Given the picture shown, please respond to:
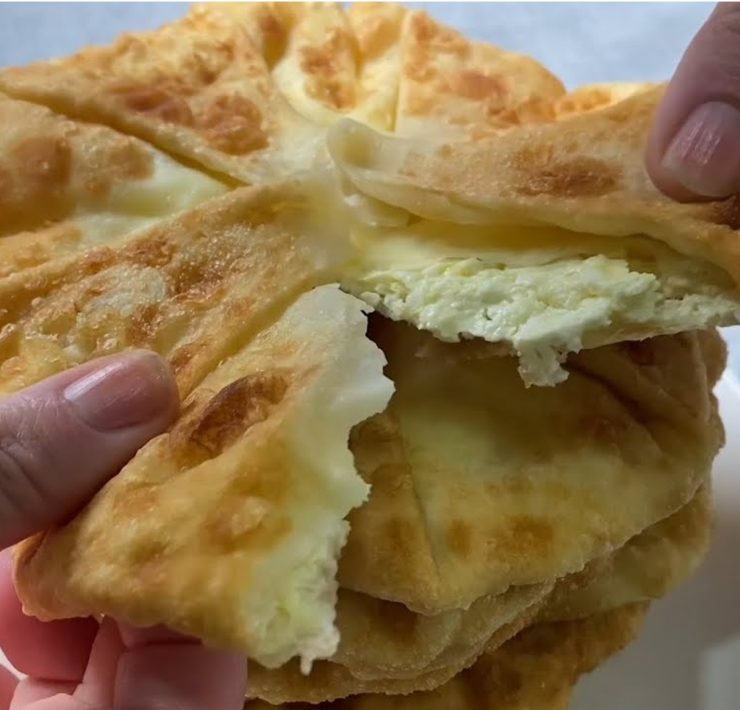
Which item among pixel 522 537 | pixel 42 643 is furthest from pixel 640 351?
pixel 42 643

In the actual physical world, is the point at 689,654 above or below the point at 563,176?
below

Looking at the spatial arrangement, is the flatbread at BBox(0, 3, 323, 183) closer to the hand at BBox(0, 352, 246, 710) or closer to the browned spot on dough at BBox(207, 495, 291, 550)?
the hand at BBox(0, 352, 246, 710)

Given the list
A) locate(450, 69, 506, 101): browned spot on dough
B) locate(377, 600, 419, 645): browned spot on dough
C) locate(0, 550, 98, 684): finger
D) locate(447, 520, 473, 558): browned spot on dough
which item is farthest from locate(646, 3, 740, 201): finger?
locate(0, 550, 98, 684): finger

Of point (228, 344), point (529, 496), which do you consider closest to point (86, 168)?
point (228, 344)

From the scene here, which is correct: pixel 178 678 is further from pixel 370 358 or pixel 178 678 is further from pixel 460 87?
pixel 460 87

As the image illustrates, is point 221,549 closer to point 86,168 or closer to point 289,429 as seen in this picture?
point 289,429
